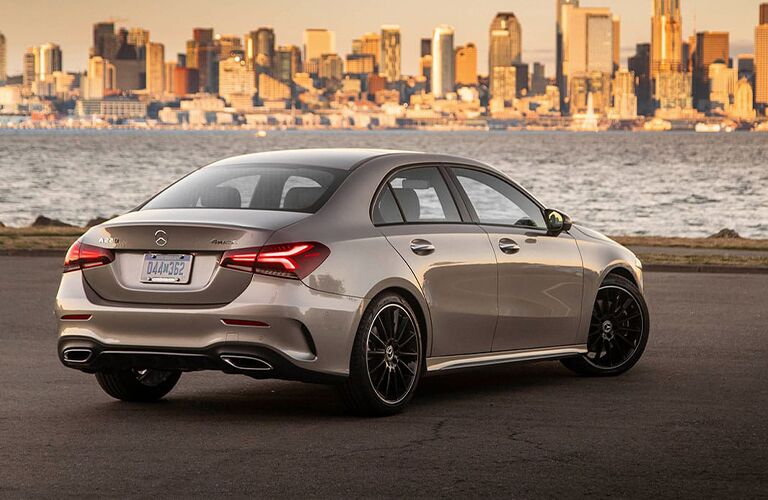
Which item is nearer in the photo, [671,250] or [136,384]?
[136,384]

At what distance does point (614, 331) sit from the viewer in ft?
38.6

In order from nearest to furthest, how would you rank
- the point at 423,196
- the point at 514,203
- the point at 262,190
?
the point at 262,190
the point at 423,196
the point at 514,203

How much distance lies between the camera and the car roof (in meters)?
10.0

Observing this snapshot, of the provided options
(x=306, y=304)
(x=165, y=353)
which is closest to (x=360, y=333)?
(x=306, y=304)

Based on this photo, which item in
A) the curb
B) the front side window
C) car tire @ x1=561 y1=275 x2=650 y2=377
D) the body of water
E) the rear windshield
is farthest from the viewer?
the body of water

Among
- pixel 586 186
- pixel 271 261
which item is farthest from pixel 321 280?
pixel 586 186

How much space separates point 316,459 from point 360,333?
55.3 inches

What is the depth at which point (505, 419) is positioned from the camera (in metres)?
9.47

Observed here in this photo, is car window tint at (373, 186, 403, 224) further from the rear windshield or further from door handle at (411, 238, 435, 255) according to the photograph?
the rear windshield

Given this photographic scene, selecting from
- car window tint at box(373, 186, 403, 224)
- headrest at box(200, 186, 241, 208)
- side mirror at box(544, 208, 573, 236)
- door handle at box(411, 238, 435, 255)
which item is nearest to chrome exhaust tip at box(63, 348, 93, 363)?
headrest at box(200, 186, 241, 208)

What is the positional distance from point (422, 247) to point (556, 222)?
1550mm

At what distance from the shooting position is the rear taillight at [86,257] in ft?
30.7

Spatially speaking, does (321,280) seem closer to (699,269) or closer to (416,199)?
(416,199)

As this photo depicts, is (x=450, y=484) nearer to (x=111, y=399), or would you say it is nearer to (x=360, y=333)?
(x=360, y=333)
